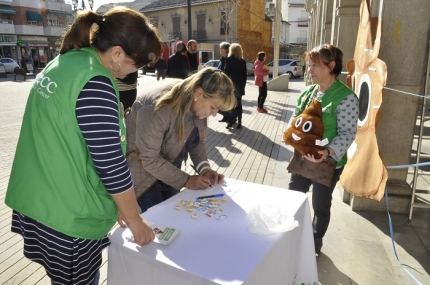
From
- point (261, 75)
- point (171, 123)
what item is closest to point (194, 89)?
point (171, 123)

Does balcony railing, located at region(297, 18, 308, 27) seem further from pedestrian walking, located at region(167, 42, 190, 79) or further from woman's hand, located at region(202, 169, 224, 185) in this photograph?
woman's hand, located at region(202, 169, 224, 185)

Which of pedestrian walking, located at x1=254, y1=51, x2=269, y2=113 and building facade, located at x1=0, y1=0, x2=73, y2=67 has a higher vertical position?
building facade, located at x1=0, y1=0, x2=73, y2=67

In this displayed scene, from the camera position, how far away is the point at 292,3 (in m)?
55.2

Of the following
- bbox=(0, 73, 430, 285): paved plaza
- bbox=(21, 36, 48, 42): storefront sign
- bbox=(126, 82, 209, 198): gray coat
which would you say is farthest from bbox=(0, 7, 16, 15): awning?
bbox=(126, 82, 209, 198): gray coat

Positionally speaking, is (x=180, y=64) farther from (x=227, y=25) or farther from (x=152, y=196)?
(x=227, y=25)

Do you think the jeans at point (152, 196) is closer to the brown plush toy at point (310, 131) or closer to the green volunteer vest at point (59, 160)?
the green volunteer vest at point (59, 160)

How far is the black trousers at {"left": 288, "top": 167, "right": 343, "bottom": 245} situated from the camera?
110 inches

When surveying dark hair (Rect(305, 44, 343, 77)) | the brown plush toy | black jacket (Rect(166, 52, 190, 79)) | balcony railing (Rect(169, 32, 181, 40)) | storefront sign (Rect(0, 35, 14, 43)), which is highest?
balcony railing (Rect(169, 32, 181, 40))

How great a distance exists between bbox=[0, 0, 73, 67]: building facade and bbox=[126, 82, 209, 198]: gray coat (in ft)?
128

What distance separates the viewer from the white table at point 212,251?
139 cm

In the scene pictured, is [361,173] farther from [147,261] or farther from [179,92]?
[147,261]

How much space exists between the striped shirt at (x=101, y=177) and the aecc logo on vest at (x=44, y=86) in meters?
0.12

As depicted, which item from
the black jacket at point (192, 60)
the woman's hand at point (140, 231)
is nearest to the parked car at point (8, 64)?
the black jacket at point (192, 60)

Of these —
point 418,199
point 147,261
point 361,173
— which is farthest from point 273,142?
point 147,261
